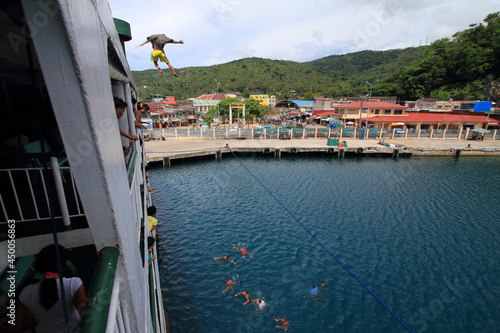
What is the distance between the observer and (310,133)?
32.2 metres

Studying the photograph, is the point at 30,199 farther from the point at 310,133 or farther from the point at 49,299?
the point at 310,133

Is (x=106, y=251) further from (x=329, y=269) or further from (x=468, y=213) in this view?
(x=468, y=213)

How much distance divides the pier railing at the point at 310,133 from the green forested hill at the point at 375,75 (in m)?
20.5

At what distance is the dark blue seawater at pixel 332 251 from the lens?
8.04 m

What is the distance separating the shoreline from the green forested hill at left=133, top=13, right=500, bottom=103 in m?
24.4

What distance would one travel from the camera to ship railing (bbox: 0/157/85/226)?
9.21 feet

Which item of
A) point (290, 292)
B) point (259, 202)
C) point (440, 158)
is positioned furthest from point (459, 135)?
point (290, 292)

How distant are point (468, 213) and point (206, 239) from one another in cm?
1480

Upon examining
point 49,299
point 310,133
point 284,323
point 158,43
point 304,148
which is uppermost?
point 158,43

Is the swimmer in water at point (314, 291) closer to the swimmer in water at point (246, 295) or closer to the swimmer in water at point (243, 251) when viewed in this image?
the swimmer in water at point (246, 295)

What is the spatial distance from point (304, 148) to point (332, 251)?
55.2 ft

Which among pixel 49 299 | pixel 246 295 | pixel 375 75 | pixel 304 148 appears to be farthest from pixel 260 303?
pixel 375 75

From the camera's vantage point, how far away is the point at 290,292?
8820 mm

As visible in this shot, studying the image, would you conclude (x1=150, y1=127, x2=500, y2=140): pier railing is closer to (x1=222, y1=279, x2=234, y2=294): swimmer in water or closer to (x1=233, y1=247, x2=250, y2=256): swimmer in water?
(x1=233, y1=247, x2=250, y2=256): swimmer in water
